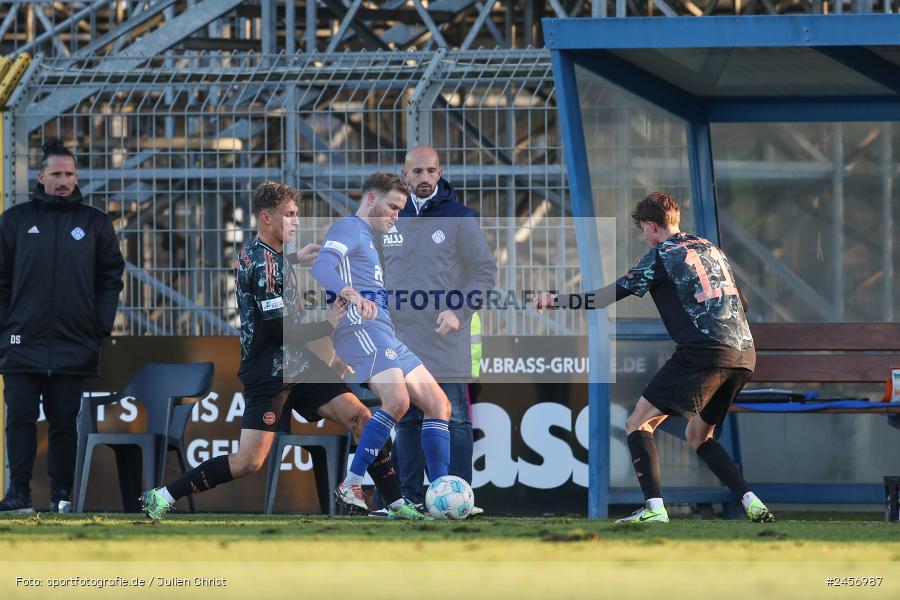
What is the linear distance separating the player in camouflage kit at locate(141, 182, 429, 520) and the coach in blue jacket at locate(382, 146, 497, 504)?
748 mm

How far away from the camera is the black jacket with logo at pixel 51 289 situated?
915 centimetres

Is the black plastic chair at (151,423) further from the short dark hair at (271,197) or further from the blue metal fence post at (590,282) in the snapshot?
the blue metal fence post at (590,282)

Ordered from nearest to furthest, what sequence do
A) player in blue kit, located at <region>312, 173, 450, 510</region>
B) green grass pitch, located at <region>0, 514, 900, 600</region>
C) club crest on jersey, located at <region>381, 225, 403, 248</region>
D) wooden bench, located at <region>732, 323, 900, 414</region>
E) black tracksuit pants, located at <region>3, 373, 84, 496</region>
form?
1. green grass pitch, located at <region>0, 514, 900, 600</region>
2. player in blue kit, located at <region>312, 173, 450, 510</region>
3. club crest on jersey, located at <region>381, 225, 403, 248</region>
4. black tracksuit pants, located at <region>3, 373, 84, 496</region>
5. wooden bench, located at <region>732, 323, 900, 414</region>

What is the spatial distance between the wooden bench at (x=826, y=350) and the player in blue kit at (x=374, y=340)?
7.54 ft

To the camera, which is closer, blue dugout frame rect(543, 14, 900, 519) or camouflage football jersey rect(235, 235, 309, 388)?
camouflage football jersey rect(235, 235, 309, 388)

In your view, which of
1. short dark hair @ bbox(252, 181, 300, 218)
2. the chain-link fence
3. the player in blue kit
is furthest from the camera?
the chain-link fence

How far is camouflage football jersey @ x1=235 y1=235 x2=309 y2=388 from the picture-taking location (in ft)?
26.0

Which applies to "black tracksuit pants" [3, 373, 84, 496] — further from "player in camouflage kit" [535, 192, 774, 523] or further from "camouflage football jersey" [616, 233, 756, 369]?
"camouflage football jersey" [616, 233, 756, 369]

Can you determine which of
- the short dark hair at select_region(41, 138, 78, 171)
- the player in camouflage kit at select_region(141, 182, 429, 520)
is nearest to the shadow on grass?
the player in camouflage kit at select_region(141, 182, 429, 520)

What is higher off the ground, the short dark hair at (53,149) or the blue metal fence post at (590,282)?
the short dark hair at (53,149)

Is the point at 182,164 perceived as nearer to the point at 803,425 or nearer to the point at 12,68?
the point at 12,68

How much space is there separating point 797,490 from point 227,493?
360 cm

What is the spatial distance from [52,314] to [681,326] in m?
3.58

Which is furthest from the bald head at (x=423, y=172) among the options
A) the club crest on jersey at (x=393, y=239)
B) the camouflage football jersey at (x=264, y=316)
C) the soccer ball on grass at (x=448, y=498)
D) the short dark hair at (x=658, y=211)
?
the soccer ball on grass at (x=448, y=498)
